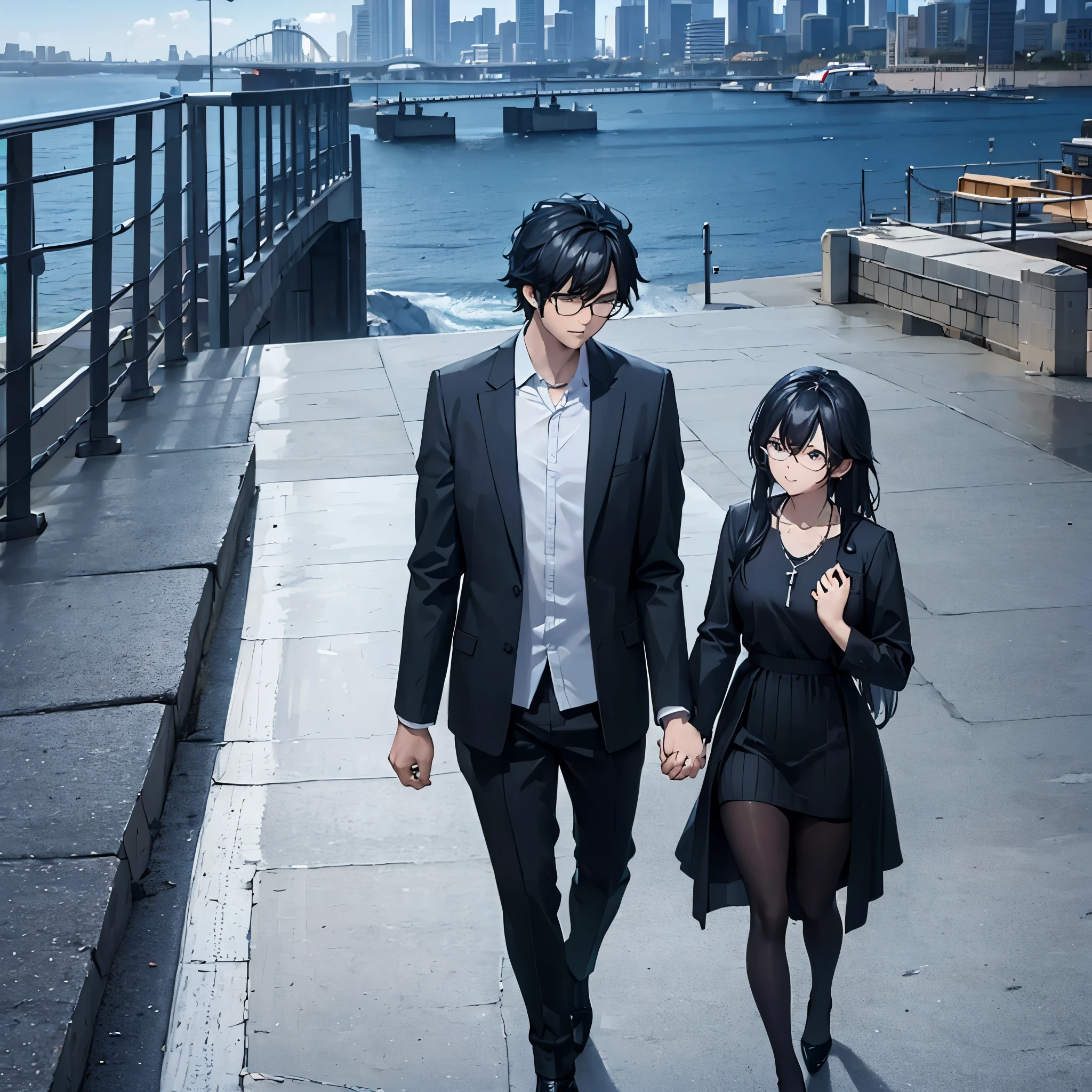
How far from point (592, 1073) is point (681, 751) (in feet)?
2.93

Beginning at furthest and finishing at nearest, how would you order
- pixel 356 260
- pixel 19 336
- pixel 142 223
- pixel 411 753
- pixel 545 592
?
1. pixel 356 260
2. pixel 142 223
3. pixel 19 336
4. pixel 411 753
5. pixel 545 592

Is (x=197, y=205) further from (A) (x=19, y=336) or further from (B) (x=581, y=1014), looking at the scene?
(B) (x=581, y=1014)

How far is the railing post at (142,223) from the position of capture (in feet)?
26.7

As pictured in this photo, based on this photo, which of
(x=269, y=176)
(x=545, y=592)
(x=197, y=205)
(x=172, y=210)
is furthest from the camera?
(x=269, y=176)

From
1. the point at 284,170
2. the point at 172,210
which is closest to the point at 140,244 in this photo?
the point at 172,210

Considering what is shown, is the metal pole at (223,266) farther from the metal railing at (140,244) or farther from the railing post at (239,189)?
the railing post at (239,189)

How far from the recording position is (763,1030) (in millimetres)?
3125

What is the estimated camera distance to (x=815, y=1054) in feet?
9.55

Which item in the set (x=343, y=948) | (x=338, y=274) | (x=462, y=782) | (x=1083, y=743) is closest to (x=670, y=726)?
(x=343, y=948)

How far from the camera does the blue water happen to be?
71.9 m

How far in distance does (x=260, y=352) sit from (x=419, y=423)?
3.25 meters

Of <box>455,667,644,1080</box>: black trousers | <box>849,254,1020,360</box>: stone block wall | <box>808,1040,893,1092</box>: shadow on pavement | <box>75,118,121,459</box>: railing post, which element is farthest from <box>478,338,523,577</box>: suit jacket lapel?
<box>849,254,1020,360</box>: stone block wall

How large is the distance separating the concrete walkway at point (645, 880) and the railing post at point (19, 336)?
118 cm

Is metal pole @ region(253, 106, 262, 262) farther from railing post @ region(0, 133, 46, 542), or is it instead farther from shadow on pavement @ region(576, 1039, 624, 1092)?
shadow on pavement @ region(576, 1039, 624, 1092)
